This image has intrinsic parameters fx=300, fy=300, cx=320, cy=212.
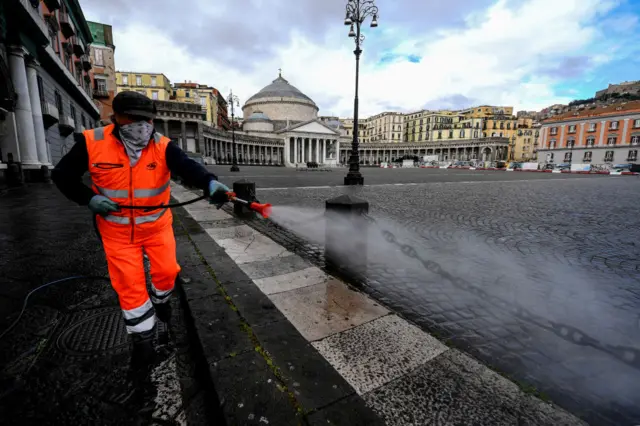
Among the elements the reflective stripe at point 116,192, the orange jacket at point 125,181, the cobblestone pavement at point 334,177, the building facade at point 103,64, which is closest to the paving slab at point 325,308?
the orange jacket at point 125,181

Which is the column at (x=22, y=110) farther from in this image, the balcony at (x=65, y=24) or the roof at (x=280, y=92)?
the roof at (x=280, y=92)

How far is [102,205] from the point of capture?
69.0 inches

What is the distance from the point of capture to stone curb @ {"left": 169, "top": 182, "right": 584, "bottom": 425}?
1463mm

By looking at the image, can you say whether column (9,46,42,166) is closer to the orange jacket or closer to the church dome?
the orange jacket

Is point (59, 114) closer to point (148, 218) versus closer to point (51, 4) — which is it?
point (51, 4)

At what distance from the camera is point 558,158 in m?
56.8

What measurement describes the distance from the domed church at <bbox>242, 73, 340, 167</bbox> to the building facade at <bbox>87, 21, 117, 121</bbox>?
3318 centimetres

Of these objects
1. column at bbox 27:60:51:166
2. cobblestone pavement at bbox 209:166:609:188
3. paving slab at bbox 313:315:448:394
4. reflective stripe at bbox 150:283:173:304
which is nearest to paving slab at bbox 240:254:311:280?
reflective stripe at bbox 150:283:173:304

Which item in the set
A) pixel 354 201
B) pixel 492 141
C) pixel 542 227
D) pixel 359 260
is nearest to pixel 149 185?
pixel 354 201

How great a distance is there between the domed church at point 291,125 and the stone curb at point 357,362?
206 feet

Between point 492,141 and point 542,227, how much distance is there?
84055 millimetres

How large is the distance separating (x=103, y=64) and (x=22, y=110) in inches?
1138

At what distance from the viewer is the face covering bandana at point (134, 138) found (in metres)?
1.86

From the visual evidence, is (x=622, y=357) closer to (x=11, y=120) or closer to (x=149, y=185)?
(x=149, y=185)
